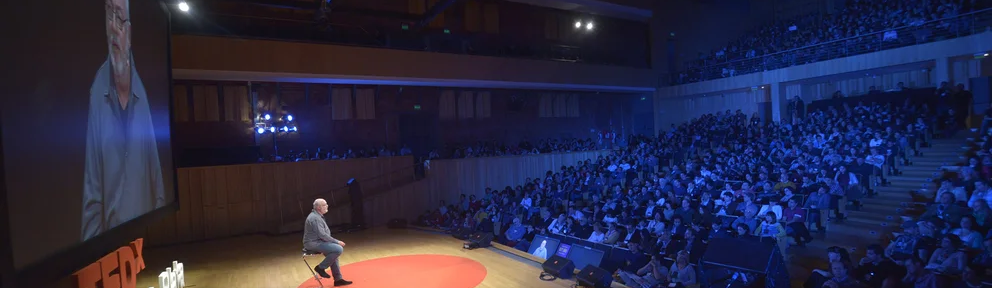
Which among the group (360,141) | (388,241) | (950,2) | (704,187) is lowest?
(388,241)

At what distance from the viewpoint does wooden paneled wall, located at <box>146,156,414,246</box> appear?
10633 mm

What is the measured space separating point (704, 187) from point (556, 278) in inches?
173

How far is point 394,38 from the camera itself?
14625 millimetres

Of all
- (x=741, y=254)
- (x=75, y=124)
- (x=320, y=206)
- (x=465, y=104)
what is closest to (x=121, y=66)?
(x=75, y=124)

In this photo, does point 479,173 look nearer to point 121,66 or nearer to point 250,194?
point 250,194

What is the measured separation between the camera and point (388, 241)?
31.3 ft

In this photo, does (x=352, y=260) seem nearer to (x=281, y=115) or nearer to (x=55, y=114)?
(x=55, y=114)

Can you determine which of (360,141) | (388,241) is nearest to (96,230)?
(388,241)

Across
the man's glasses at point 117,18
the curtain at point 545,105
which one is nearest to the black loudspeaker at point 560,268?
the man's glasses at point 117,18

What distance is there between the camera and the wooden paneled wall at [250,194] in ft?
34.9

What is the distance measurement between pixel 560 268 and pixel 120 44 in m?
4.64

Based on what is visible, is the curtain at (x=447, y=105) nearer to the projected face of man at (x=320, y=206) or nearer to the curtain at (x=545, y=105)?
the curtain at (x=545, y=105)

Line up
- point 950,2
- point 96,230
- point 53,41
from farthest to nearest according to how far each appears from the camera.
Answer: point 950,2, point 96,230, point 53,41

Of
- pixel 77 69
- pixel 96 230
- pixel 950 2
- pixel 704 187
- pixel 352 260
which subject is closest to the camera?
pixel 77 69
